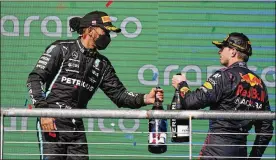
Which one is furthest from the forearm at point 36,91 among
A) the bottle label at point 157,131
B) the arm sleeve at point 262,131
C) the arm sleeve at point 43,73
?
the arm sleeve at point 262,131

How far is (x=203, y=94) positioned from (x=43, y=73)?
1470 millimetres

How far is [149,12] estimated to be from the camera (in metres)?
12.2

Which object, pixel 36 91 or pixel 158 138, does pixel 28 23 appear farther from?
pixel 158 138

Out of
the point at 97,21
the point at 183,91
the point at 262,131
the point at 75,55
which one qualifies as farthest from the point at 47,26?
the point at 262,131

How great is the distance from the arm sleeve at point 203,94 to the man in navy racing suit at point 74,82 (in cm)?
35

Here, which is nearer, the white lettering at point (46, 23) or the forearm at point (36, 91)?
the forearm at point (36, 91)

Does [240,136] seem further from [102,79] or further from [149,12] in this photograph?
[149,12]

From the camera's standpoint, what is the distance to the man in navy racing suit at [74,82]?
8.48m

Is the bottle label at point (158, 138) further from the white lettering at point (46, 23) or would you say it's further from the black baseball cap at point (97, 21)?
the white lettering at point (46, 23)

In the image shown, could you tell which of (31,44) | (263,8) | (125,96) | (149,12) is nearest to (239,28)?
(263,8)

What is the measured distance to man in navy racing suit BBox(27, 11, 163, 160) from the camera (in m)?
8.48

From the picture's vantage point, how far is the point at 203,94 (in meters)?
8.09

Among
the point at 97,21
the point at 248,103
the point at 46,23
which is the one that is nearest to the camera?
the point at 248,103

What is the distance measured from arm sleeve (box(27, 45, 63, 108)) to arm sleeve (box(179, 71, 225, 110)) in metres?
1.19
